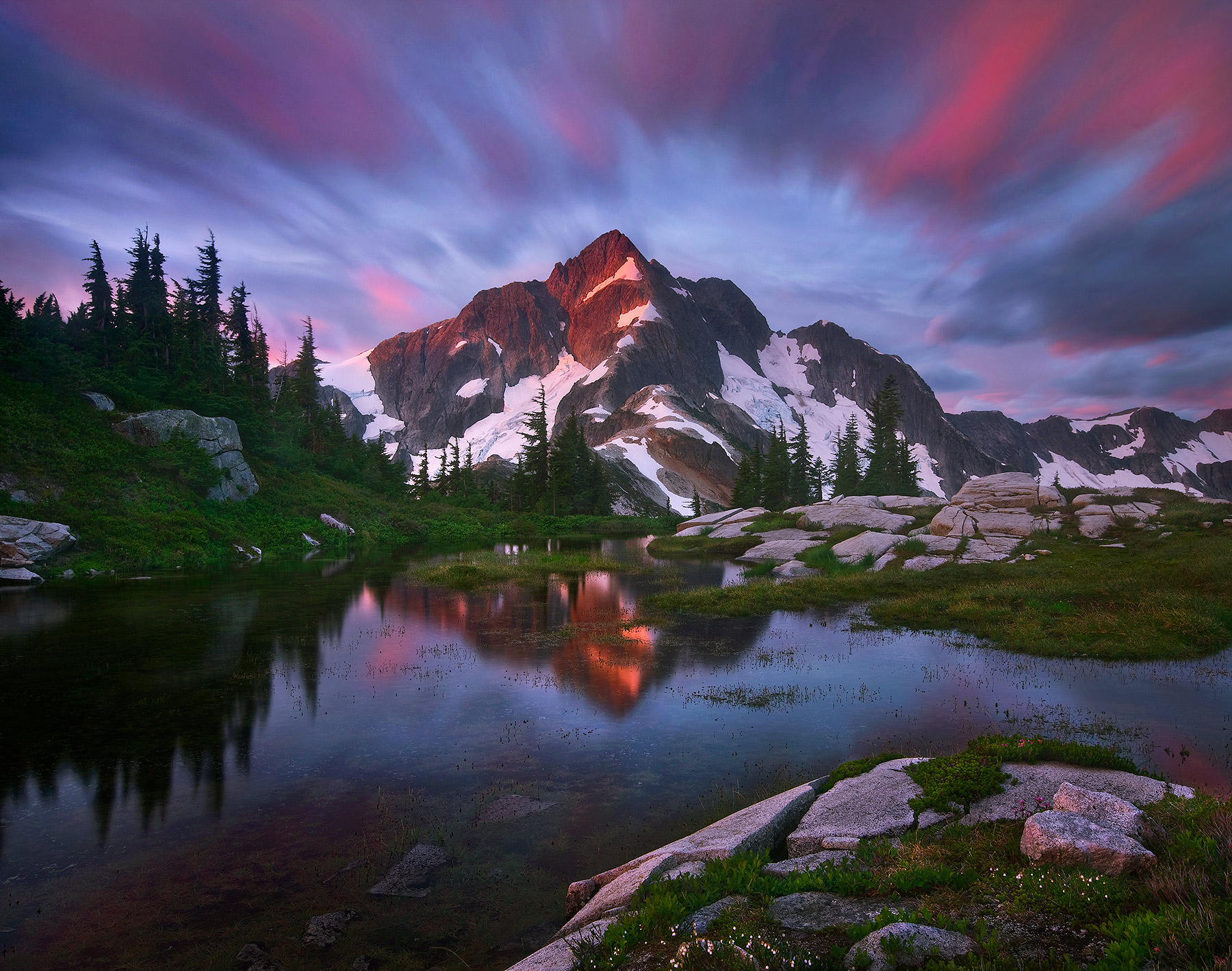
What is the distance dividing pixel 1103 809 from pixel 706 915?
4.18m

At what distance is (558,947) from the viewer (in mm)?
5582

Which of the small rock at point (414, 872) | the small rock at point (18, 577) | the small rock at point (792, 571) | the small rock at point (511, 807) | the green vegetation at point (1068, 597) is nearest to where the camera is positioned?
the small rock at point (414, 872)

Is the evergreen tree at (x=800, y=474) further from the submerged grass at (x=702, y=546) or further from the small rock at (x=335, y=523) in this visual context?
the small rock at (x=335, y=523)

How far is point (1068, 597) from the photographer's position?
22.8 m

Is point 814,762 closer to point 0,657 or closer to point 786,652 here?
point 786,652

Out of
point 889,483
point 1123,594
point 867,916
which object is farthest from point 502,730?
point 889,483

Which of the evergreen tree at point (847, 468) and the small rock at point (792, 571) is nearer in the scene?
the small rock at point (792, 571)

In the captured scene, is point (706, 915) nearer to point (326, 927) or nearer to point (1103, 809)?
point (1103, 809)

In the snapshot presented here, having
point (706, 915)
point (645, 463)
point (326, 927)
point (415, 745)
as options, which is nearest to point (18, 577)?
point (415, 745)

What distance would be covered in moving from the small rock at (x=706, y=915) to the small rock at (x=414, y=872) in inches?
162

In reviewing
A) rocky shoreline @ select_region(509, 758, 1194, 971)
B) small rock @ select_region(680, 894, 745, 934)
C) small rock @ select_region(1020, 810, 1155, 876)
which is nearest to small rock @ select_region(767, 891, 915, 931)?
rocky shoreline @ select_region(509, 758, 1194, 971)

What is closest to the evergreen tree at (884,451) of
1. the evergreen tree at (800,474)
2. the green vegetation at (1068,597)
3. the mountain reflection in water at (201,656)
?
the evergreen tree at (800,474)

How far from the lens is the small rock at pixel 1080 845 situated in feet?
16.4

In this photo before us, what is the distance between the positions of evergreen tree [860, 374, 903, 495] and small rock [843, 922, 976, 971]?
266ft
